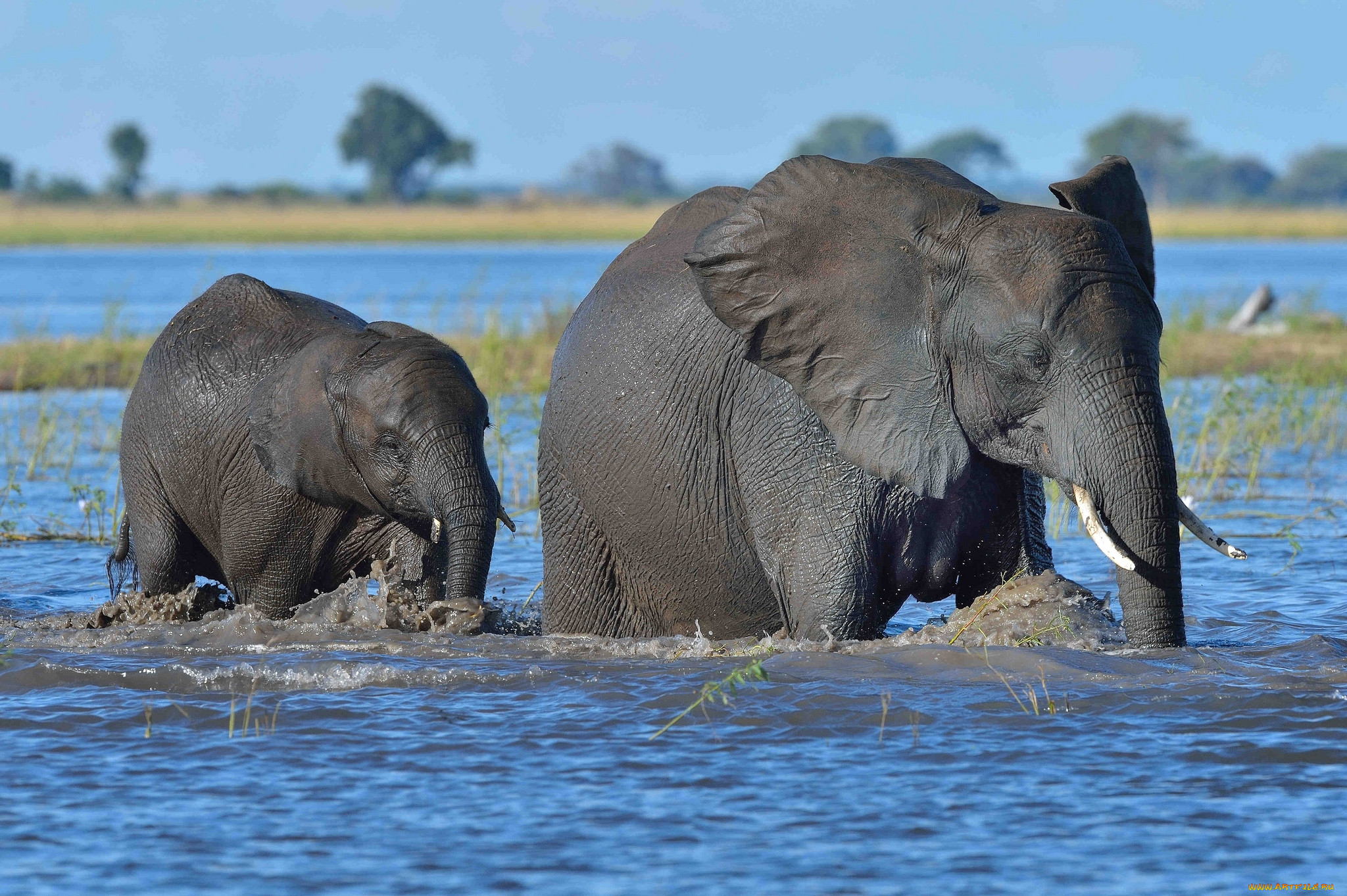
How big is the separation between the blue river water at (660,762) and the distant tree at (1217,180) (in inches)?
5203

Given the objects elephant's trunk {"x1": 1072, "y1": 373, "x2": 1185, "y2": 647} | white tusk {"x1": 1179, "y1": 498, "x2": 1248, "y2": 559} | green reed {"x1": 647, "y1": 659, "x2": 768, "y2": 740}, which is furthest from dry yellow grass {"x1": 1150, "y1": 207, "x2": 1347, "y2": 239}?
elephant's trunk {"x1": 1072, "y1": 373, "x2": 1185, "y2": 647}

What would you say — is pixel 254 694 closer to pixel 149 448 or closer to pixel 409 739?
pixel 409 739

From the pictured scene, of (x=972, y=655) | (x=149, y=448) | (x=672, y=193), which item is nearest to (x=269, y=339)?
(x=149, y=448)

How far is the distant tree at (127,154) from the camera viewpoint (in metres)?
Result: 89.8

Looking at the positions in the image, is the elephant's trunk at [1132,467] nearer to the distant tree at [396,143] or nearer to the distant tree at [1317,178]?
the distant tree at [396,143]

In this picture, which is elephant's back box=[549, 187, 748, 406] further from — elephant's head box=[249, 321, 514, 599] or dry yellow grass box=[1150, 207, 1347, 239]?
dry yellow grass box=[1150, 207, 1347, 239]

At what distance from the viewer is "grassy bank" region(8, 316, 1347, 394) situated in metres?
16.5

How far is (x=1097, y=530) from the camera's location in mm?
A: 4988

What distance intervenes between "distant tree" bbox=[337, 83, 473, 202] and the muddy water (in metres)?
97.1

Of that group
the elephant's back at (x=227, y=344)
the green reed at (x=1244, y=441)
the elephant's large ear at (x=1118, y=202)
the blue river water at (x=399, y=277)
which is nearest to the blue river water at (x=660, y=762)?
the elephant's back at (x=227, y=344)

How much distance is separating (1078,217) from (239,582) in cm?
413

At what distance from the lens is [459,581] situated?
7.15 m

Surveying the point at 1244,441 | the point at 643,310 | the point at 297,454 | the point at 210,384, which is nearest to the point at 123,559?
the point at 210,384

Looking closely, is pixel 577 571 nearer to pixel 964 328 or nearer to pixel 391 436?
pixel 391 436
